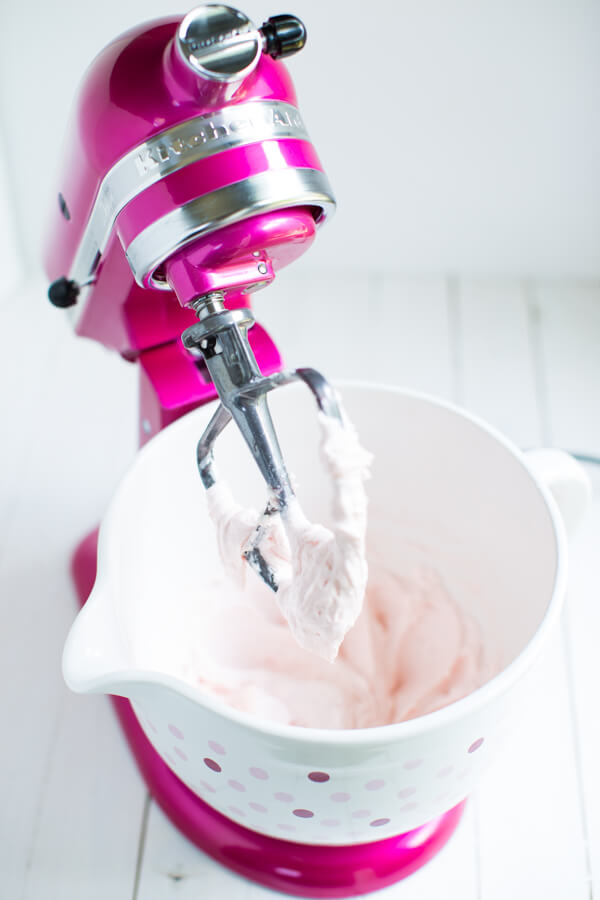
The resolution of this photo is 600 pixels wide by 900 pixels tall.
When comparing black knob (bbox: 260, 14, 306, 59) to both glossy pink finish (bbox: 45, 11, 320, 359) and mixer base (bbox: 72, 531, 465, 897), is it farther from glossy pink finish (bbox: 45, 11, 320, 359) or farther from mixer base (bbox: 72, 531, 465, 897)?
mixer base (bbox: 72, 531, 465, 897)

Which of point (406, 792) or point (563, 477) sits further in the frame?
point (563, 477)

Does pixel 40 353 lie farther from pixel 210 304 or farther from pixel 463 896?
pixel 463 896

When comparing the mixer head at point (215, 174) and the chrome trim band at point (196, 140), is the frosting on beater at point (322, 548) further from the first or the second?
the chrome trim band at point (196, 140)

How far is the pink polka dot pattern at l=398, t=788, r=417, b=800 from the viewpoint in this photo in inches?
15.4

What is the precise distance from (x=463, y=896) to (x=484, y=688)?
0.22 m

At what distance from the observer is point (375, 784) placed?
378 mm

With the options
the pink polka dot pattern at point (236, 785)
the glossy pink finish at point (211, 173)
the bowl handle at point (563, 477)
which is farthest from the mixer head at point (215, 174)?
the bowl handle at point (563, 477)

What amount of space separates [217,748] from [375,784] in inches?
3.1

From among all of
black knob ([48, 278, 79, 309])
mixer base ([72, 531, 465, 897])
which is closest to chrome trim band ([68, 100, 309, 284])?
black knob ([48, 278, 79, 309])

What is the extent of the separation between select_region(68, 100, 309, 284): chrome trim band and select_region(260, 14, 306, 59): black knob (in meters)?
0.02

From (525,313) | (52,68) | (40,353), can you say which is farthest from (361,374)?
(52,68)

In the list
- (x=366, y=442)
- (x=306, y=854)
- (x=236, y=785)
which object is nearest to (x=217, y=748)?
(x=236, y=785)

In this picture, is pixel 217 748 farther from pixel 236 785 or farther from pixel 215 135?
pixel 215 135

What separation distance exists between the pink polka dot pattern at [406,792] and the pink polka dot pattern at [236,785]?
8 centimetres
